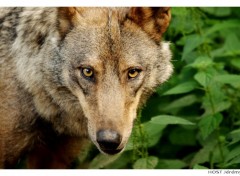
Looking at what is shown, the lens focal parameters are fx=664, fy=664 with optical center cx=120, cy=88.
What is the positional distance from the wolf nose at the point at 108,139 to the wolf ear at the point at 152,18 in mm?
690

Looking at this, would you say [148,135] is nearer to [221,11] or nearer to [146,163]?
[146,163]

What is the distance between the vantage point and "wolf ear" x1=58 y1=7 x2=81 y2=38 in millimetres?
3514

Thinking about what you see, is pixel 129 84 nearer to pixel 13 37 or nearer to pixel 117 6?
pixel 117 6

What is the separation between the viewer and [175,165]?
4.30m

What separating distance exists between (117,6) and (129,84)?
0.45 metres

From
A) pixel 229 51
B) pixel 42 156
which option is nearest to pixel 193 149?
pixel 229 51

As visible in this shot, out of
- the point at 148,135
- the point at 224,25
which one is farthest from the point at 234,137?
the point at 224,25

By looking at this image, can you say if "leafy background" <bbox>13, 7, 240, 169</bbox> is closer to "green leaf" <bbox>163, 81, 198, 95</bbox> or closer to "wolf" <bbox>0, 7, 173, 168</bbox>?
"green leaf" <bbox>163, 81, 198, 95</bbox>

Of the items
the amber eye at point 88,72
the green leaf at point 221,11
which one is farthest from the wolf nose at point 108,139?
the green leaf at point 221,11

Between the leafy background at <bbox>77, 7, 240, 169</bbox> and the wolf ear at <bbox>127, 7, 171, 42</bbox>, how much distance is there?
41 cm

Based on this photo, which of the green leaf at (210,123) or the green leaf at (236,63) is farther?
the green leaf at (236,63)

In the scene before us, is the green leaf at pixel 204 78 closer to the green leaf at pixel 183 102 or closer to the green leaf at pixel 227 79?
the green leaf at pixel 227 79

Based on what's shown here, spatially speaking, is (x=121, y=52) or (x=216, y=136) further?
(x=216, y=136)

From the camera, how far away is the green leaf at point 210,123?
3.99m
